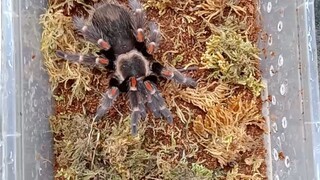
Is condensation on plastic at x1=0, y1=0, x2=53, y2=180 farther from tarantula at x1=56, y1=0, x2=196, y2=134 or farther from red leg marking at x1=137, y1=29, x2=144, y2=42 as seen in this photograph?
red leg marking at x1=137, y1=29, x2=144, y2=42

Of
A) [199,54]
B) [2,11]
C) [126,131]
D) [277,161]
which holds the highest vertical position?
[2,11]

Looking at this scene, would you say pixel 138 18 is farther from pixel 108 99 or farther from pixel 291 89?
pixel 291 89

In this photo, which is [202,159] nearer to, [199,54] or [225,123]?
[225,123]

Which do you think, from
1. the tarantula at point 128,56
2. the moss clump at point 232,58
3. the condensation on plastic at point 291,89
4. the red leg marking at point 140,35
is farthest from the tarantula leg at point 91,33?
the condensation on plastic at point 291,89

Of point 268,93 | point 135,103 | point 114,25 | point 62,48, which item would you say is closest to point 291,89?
point 268,93

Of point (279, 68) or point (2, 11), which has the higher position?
point (2, 11)

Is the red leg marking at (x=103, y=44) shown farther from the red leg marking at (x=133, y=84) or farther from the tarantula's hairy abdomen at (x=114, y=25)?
the red leg marking at (x=133, y=84)

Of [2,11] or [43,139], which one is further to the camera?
[43,139]

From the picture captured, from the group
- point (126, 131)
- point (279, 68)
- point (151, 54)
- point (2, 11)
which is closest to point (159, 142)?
point (126, 131)
